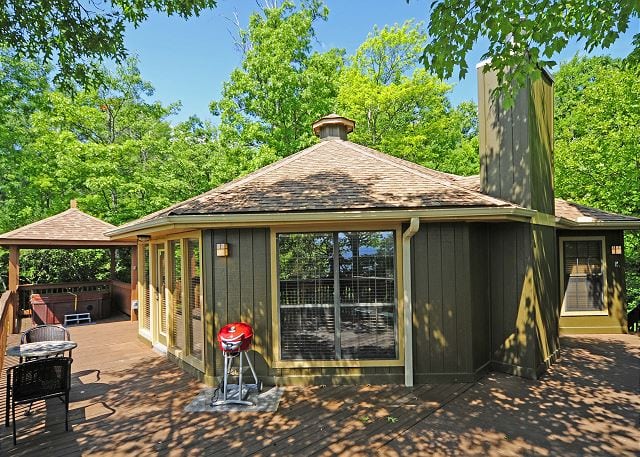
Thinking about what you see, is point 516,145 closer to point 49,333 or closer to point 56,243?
point 49,333

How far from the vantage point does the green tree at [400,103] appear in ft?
42.9

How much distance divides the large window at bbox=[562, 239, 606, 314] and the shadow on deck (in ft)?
7.63

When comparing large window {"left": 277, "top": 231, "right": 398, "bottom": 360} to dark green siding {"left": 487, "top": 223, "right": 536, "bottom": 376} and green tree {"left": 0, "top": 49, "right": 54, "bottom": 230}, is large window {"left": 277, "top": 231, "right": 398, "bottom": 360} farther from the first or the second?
green tree {"left": 0, "top": 49, "right": 54, "bottom": 230}

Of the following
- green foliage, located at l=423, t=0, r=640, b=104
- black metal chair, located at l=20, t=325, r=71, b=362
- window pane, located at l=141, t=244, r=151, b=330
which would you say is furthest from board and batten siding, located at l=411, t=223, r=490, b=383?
window pane, located at l=141, t=244, r=151, b=330

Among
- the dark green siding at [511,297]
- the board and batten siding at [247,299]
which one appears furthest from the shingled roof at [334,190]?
the dark green siding at [511,297]

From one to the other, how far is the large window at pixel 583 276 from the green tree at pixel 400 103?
6566 mm

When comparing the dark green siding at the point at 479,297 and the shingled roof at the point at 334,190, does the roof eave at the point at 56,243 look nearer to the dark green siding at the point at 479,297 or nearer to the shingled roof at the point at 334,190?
the shingled roof at the point at 334,190

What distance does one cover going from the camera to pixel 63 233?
370 inches

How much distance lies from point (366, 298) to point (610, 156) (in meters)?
10.2

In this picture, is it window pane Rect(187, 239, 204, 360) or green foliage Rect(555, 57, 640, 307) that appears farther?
green foliage Rect(555, 57, 640, 307)

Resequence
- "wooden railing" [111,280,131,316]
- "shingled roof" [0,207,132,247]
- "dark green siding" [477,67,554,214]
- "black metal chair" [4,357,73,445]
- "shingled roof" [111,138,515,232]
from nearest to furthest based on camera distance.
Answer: "black metal chair" [4,357,73,445] < "shingled roof" [111,138,515,232] < "dark green siding" [477,67,554,214] < "shingled roof" [0,207,132,247] < "wooden railing" [111,280,131,316]

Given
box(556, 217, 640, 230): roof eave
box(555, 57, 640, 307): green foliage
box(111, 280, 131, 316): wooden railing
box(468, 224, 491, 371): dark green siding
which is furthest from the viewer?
box(111, 280, 131, 316): wooden railing

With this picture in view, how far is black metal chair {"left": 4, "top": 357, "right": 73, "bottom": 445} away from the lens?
3.55 metres

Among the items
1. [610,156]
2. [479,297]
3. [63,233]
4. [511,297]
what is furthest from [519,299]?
[63,233]
